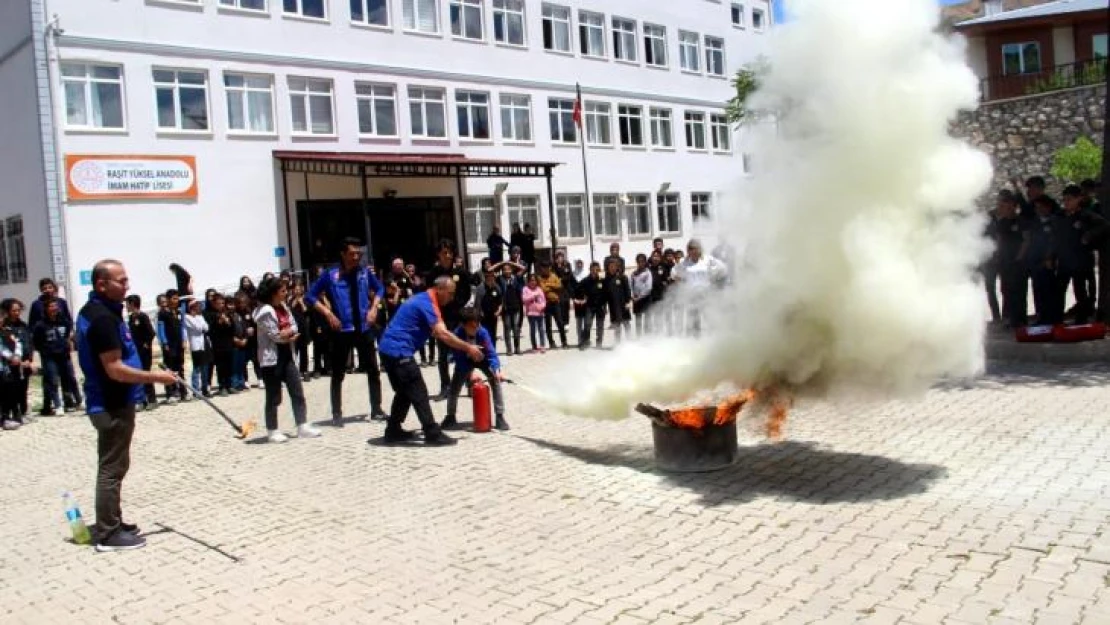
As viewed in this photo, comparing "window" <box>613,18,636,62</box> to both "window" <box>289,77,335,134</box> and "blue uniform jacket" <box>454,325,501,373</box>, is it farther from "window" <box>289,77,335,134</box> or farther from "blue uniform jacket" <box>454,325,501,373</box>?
"blue uniform jacket" <box>454,325,501,373</box>

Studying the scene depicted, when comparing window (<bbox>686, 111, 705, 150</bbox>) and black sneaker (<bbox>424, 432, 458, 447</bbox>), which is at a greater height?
window (<bbox>686, 111, 705, 150</bbox>)

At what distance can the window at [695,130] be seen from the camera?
42.4 m

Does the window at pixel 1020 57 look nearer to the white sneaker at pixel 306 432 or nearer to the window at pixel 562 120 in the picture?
the window at pixel 562 120

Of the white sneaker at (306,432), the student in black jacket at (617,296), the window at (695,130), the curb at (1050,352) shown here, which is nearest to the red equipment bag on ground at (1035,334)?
the curb at (1050,352)

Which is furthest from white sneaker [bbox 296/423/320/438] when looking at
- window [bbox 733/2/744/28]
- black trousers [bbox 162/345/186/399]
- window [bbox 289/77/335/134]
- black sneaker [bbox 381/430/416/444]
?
window [bbox 733/2/744/28]

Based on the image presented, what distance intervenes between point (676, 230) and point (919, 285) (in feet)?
114

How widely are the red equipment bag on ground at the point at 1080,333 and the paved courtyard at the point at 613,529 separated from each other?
5.89ft

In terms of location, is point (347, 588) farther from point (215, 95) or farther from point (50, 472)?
point (215, 95)

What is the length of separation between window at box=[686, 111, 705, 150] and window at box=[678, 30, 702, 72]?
2.18 metres

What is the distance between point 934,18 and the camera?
659cm

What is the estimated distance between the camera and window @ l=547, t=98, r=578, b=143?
1390 inches

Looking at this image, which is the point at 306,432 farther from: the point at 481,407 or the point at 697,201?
the point at 697,201

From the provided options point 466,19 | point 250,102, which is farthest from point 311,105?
point 466,19

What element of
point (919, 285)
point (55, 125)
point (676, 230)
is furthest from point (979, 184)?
point (676, 230)
